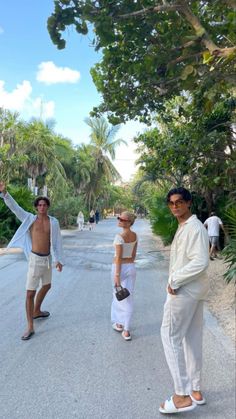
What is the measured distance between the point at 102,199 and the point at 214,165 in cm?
5296

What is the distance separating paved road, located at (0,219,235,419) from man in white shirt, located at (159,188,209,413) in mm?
263

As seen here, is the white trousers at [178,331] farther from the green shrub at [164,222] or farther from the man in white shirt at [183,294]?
the green shrub at [164,222]

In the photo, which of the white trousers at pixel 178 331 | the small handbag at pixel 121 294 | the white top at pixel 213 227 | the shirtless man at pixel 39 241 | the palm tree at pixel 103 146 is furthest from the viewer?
the palm tree at pixel 103 146

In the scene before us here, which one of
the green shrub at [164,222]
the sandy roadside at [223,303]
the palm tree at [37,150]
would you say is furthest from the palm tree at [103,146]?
the sandy roadside at [223,303]

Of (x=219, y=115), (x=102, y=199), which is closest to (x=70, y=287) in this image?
(x=219, y=115)

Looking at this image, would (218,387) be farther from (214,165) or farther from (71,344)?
(214,165)

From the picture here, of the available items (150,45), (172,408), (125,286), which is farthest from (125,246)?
(150,45)

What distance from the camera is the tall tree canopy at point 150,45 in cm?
625

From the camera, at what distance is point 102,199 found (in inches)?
2562

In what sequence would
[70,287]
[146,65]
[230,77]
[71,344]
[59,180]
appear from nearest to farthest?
1. [71,344]
2. [230,77]
3. [146,65]
4. [70,287]
5. [59,180]

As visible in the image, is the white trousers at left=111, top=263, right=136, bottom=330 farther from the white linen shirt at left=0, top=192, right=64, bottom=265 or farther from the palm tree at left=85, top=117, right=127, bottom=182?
the palm tree at left=85, top=117, right=127, bottom=182

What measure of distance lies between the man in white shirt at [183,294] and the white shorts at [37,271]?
2588 mm

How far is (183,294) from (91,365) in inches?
66.5

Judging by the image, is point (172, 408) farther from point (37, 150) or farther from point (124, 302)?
point (37, 150)
